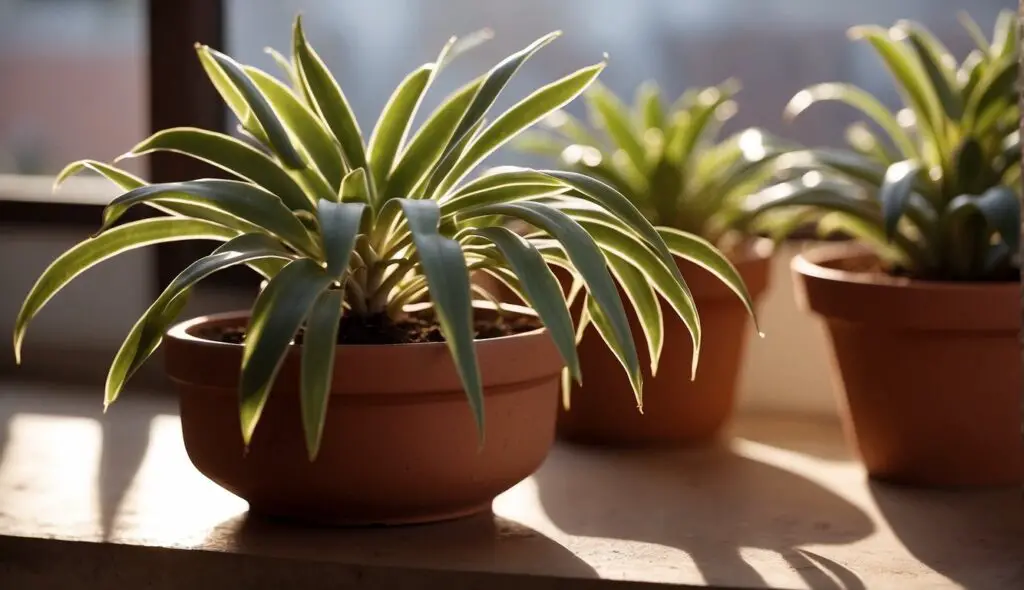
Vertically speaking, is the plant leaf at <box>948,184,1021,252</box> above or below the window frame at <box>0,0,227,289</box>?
below

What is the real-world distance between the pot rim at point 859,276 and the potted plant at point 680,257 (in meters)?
0.07

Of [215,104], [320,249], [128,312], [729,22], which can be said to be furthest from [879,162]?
[128,312]

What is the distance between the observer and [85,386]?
1981 mm

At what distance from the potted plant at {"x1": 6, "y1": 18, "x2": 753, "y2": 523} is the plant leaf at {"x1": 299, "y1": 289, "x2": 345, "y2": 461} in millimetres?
19

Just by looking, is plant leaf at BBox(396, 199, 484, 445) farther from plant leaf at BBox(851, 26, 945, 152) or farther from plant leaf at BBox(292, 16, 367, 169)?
plant leaf at BBox(851, 26, 945, 152)

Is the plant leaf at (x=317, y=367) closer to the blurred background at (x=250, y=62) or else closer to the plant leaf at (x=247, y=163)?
the plant leaf at (x=247, y=163)

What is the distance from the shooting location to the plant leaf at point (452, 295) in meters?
0.99

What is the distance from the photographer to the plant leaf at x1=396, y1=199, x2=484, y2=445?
3.24ft

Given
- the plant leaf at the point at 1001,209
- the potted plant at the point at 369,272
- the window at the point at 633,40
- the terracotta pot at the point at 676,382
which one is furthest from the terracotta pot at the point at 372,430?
the window at the point at 633,40

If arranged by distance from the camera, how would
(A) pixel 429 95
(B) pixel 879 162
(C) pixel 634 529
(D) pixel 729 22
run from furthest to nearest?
(A) pixel 429 95, (D) pixel 729 22, (B) pixel 879 162, (C) pixel 634 529

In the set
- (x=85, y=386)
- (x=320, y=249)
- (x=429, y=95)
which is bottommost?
(x=85, y=386)

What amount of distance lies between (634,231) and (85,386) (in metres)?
1.13

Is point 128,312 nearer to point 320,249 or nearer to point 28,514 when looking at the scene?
point 28,514

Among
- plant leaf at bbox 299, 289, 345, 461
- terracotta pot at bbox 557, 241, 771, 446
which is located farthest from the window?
plant leaf at bbox 299, 289, 345, 461
